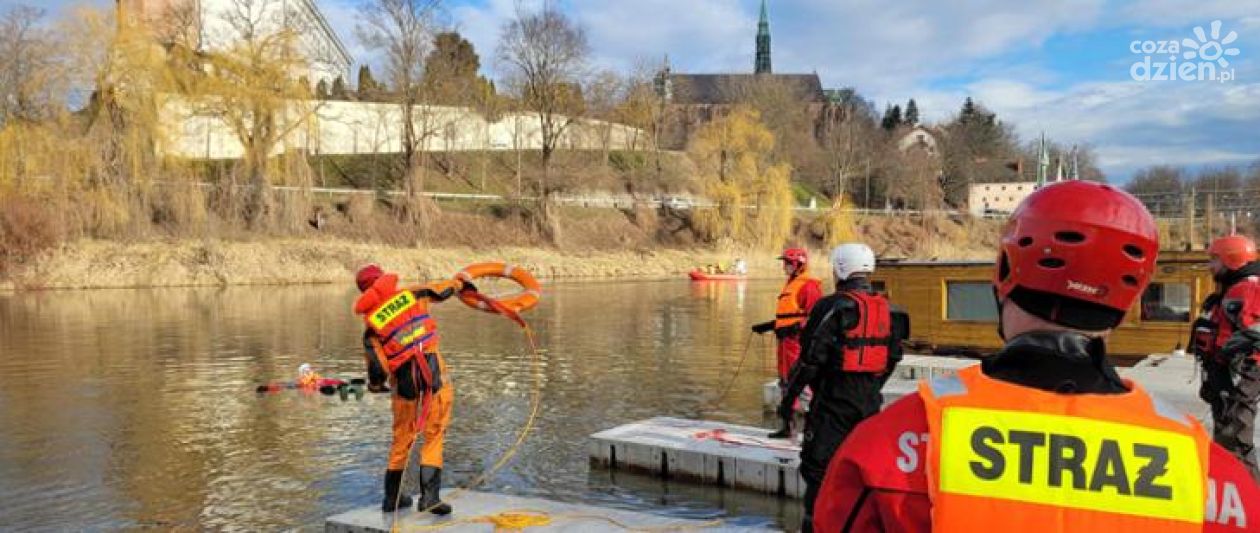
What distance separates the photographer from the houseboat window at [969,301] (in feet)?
67.1

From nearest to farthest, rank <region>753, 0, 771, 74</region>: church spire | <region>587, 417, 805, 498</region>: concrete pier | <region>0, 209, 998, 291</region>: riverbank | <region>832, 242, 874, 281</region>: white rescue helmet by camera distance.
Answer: <region>832, 242, 874, 281</region>: white rescue helmet < <region>587, 417, 805, 498</region>: concrete pier < <region>0, 209, 998, 291</region>: riverbank < <region>753, 0, 771, 74</region>: church spire

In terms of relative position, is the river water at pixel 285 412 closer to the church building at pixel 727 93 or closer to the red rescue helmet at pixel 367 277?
the red rescue helmet at pixel 367 277

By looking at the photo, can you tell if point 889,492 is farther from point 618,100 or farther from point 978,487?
point 618,100

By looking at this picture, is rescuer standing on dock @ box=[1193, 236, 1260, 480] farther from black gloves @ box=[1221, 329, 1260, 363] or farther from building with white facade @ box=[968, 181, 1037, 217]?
building with white facade @ box=[968, 181, 1037, 217]

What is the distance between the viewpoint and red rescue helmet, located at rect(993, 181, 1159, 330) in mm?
2291

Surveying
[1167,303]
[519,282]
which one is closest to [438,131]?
[1167,303]

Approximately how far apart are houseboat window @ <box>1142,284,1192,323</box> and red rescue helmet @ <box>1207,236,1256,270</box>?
421 inches

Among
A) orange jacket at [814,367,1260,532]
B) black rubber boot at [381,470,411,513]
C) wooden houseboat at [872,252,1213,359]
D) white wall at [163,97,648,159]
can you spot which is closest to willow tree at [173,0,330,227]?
white wall at [163,97,648,159]

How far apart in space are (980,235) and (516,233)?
1669 inches

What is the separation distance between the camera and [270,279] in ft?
149

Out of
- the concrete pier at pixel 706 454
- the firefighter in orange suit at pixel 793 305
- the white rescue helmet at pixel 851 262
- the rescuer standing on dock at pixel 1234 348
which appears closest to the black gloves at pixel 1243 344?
the rescuer standing on dock at pixel 1234 348

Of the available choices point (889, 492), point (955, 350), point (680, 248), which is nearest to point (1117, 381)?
point (889, 492)

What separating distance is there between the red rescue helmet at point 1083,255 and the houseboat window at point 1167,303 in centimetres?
1828

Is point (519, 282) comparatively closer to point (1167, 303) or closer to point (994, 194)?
point (1167, 303)
